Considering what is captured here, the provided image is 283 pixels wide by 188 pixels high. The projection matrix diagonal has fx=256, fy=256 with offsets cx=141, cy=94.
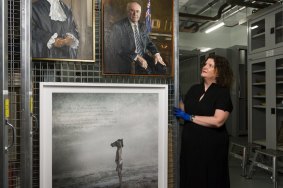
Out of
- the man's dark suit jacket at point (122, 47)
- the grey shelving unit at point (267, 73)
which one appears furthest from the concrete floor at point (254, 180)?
the man's dark suit jacket at point (122, 47)

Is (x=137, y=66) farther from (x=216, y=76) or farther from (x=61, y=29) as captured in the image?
(x=216, y=76)

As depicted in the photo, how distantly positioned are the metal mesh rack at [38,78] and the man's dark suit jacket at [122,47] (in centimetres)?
6

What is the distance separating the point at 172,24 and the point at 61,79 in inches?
31.9

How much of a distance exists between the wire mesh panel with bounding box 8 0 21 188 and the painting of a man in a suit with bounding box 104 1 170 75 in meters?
0.49

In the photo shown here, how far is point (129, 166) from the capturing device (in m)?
1.66

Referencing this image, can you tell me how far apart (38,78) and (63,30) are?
32cm

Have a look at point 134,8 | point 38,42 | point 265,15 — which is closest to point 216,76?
point 134,8

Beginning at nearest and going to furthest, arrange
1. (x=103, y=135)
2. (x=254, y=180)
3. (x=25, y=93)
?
(x=25, y=93) → (x=103, y=135) → (x=254, y=180)

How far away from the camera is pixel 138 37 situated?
1.66 metres

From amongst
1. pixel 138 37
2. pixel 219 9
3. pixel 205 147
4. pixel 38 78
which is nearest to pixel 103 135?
pixel 38 78

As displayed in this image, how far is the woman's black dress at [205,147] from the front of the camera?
6.47 ft

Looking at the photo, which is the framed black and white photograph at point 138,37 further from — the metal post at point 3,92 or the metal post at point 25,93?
the metal post at point 3,92

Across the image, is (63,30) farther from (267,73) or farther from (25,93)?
(267,73)

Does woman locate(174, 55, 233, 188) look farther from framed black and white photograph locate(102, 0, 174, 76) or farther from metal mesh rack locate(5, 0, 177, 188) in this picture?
framed black and white photograph locate(102, 0, 174, 76)
